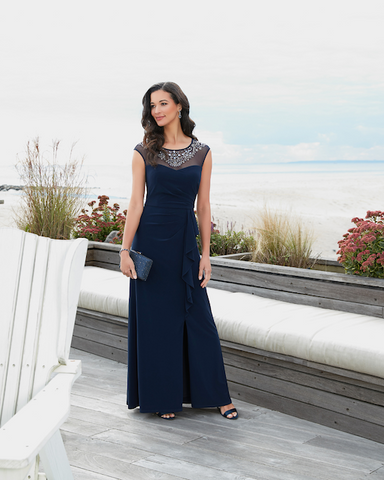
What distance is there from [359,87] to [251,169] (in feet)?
→ 36.5

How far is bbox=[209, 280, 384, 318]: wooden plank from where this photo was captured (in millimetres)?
2875

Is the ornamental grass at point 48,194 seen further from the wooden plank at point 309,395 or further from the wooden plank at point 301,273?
the wooden plank at point 309,395

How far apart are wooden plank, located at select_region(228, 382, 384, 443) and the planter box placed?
1.98 ft

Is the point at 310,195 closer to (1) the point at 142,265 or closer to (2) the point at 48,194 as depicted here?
(2) the point at 48,194

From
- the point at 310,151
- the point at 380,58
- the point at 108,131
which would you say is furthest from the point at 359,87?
the point at 108,131

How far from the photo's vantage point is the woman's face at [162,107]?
2629 mm

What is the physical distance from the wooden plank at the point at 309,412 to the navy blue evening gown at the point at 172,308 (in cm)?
21

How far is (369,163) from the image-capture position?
4994 cm

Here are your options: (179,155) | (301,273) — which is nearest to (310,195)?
(301,273)

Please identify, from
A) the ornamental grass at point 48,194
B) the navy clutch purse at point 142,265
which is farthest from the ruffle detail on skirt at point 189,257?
the ornamental grass at point 48,194

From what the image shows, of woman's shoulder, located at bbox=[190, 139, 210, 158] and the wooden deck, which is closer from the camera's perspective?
the wooden deck

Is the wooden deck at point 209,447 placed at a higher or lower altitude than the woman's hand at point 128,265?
lower

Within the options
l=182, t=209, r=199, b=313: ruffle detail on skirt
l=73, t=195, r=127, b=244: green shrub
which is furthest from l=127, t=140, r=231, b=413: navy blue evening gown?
l=73, t=195, r=127, b=244: green shrub

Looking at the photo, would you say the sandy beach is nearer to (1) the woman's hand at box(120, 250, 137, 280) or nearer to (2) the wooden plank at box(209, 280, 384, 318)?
(2) the wooden plank at box(209, 280, 384, 318)
